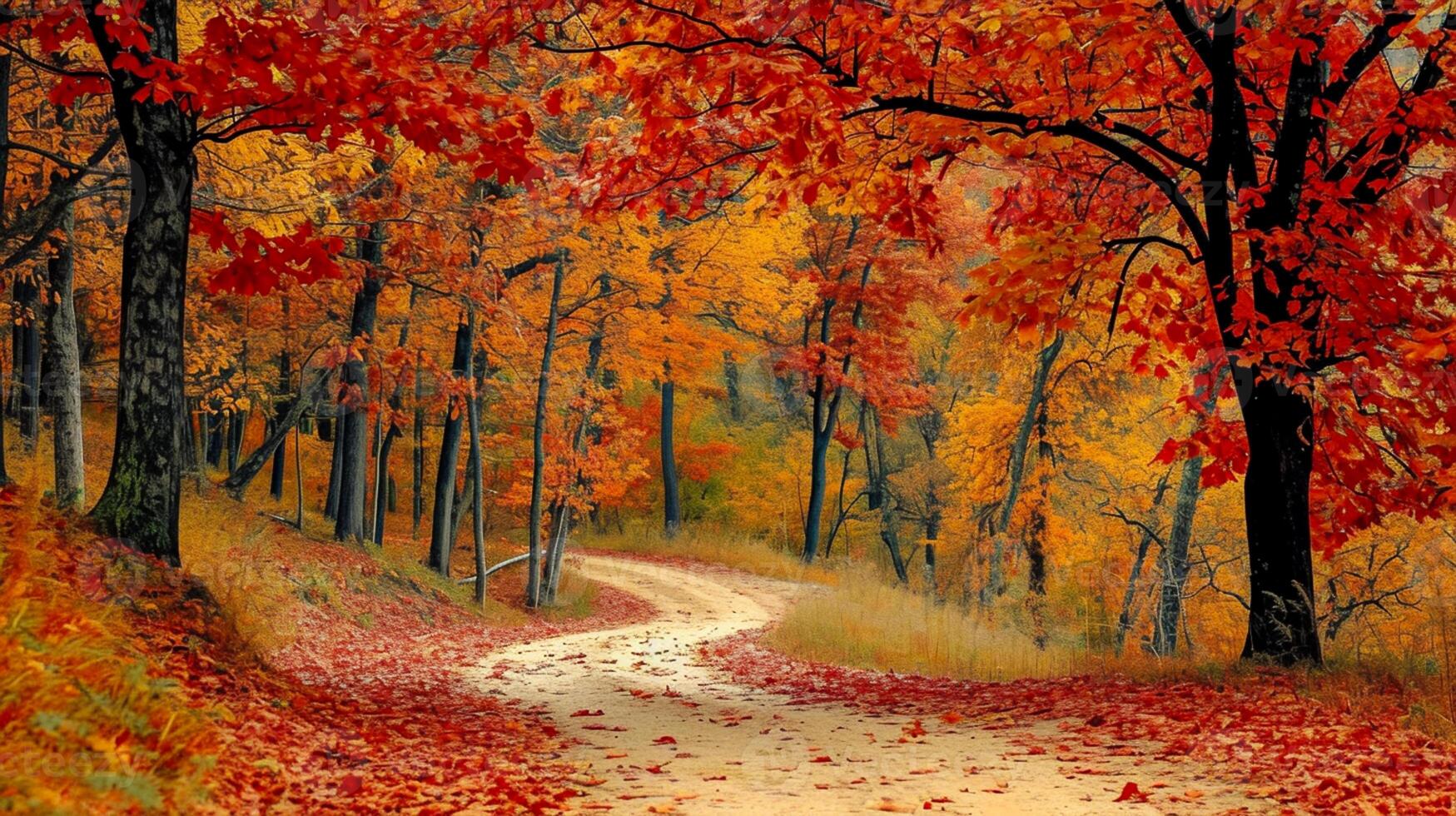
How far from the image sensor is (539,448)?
67.2 feet

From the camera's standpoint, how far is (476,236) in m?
13.7

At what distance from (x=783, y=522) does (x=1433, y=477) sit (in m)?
32.4

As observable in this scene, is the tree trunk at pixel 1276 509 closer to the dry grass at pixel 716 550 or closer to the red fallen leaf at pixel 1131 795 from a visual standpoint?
the red fallen leaf at pixel 1131 795

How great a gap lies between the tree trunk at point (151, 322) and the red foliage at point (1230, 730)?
5.09 meters

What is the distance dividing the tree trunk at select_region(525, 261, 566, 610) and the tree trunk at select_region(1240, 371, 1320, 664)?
44.0 feet

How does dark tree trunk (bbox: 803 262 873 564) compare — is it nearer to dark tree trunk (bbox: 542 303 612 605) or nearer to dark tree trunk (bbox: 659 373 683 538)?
dark tree trunk (bbox: 659 373 683 538)

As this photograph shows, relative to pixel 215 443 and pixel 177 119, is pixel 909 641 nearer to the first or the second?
pixel 177 119

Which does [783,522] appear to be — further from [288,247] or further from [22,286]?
[288,247]

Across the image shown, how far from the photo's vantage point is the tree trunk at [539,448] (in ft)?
64.8

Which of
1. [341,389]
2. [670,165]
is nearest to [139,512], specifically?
[670,165]

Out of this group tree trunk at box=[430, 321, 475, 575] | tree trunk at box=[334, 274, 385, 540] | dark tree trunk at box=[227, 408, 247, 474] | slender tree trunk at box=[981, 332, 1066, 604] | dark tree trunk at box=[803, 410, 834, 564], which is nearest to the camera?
tree trunk at box=[334, 274, 385, 540]

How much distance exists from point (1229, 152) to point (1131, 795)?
515cm

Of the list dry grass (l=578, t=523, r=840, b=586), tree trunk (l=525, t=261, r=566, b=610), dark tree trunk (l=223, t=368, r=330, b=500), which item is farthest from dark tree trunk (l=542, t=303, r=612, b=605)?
dry grass (l=578, t=523, r=840, b=586)

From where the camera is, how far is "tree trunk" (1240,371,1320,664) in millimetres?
8055
